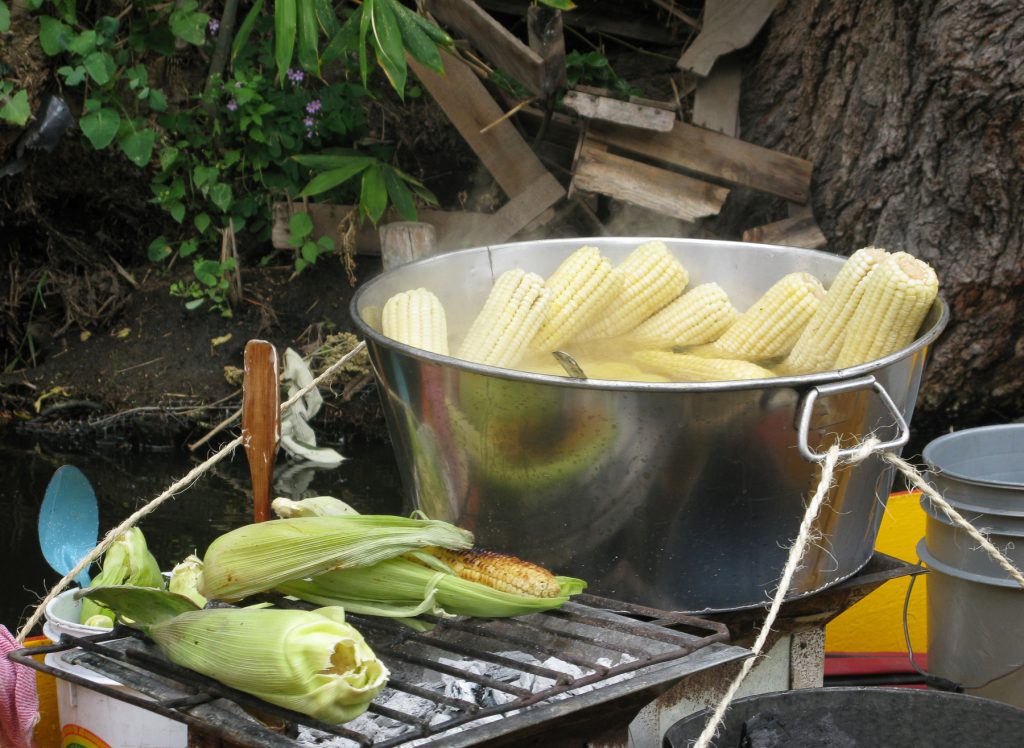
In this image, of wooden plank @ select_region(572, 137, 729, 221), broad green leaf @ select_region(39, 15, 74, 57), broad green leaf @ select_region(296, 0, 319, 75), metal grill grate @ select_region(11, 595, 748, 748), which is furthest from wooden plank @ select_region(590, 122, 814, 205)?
metal grill grate @ select_region(11, 595, 748, 748)

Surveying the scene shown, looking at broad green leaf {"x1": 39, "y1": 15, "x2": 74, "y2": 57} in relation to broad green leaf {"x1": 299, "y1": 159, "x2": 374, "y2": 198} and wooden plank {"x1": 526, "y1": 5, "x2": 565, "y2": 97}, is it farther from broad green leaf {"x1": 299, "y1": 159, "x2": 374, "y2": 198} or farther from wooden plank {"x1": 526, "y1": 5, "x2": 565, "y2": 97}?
wooden plank {"x1": 526, "y1": 5, "x2": 565, "y2": 97}

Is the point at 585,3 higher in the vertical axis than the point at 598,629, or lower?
higher

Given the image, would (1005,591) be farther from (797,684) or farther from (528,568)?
(528,568)

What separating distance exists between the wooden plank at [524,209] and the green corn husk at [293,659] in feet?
10.6

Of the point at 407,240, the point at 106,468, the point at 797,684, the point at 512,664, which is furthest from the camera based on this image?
the point at 106,468

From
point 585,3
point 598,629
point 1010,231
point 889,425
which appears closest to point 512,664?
point 598,629

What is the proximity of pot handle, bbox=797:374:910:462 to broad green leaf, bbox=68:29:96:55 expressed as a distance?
161 inches

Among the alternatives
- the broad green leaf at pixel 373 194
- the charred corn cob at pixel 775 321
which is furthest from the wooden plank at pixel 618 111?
the charred corn cob at pixel 775 321

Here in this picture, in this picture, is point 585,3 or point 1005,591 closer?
point 1005,591

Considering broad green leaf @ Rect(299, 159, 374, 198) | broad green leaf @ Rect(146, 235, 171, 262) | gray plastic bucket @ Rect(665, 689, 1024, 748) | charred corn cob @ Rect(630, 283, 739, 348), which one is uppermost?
broad green leaf @ Rect(299, 159, 374, 198)

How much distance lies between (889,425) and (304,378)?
9.00ft

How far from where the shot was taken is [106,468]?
15.0ft

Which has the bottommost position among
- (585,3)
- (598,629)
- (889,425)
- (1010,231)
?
(598,629)

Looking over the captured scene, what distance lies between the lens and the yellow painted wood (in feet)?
9.56
